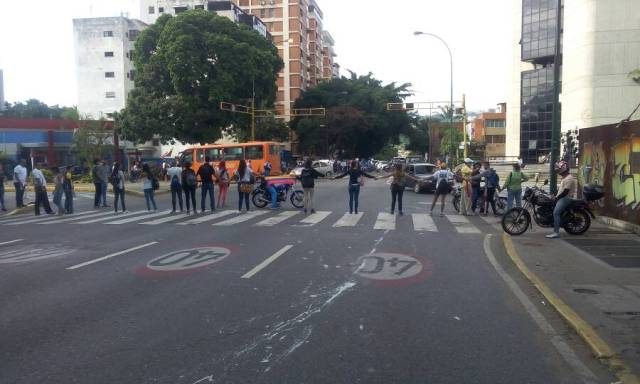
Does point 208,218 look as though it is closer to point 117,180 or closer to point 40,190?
point 117,180

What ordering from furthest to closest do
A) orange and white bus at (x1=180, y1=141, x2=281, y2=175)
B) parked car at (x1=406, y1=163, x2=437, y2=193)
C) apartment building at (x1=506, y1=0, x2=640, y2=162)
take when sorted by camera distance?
apartment building at (x1=506, y1=0, x2=640, y2=162), orange and white bus at (x1=180, y1=141, x2=281, y2=175), parked car at (x1=406, y1=163, x2=437, y2=193)

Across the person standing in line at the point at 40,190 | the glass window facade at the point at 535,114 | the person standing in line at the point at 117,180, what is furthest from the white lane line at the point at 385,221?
the glass window facade at the point at 535,114

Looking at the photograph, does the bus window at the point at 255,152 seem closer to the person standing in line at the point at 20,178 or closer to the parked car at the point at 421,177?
the parked car at the point at 421,177

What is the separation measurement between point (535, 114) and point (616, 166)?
158 feet

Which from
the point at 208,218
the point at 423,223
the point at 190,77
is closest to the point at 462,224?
the point at 423,223

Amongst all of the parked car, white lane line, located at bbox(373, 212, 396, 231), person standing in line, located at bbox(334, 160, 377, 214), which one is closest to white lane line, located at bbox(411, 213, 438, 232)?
white lane line, located at bbox(373, 212, 396, 231)

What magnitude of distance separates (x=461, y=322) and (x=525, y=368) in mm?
1302

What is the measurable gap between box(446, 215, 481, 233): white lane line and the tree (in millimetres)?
32075

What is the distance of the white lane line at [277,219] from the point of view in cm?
1436

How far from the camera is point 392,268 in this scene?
8742mm

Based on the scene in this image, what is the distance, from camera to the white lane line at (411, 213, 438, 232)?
1340 cm

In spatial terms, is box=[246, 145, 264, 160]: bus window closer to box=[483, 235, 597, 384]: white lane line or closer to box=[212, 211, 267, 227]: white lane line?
box=[212, 211, 267, 227]: white lane line

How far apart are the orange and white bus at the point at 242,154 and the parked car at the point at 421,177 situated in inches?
536

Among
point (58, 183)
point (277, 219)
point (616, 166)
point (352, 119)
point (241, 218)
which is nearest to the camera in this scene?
point (616, 166)
